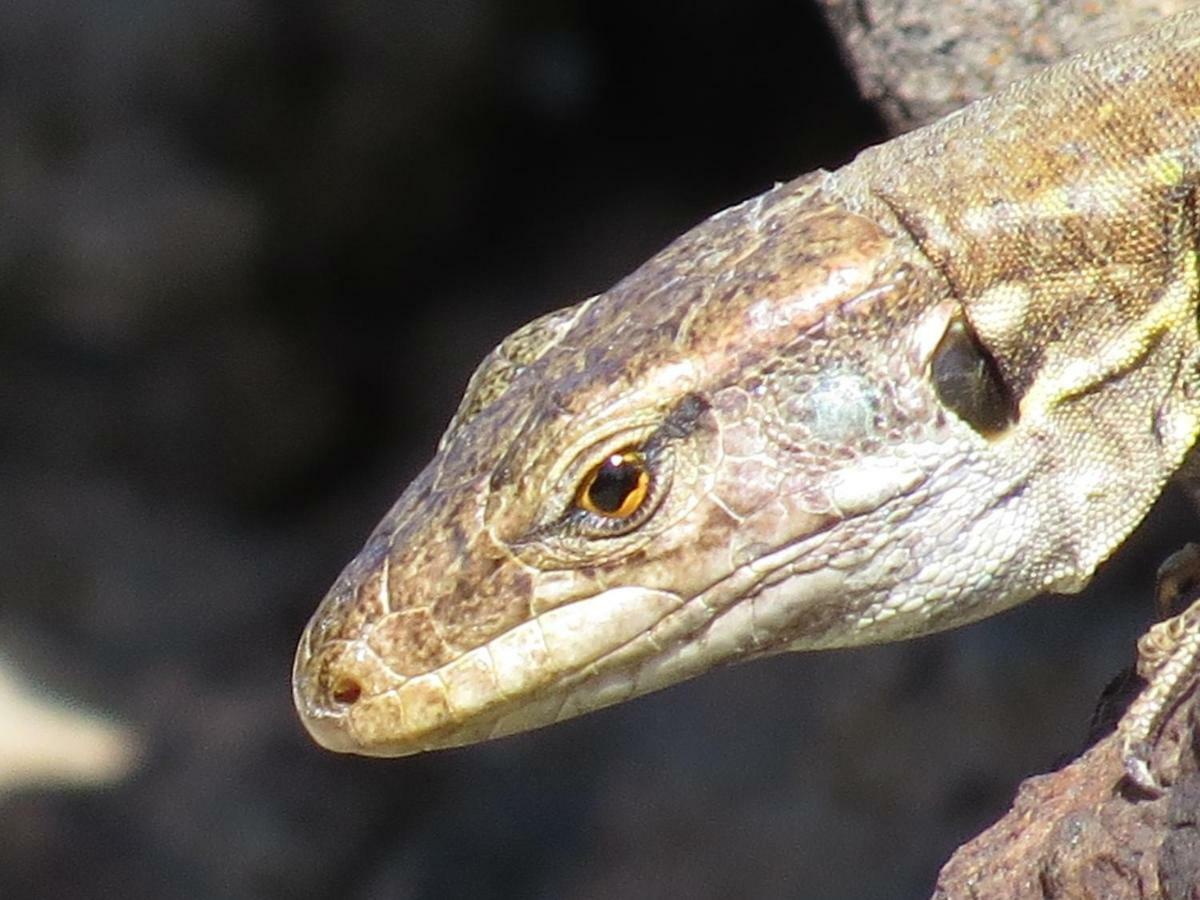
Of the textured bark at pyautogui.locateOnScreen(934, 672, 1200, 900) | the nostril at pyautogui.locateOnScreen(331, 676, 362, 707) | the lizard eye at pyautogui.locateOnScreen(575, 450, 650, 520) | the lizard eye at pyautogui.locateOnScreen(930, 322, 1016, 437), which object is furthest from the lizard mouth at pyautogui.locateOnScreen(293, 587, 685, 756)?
the textured bark at pyautogui.locateOnScreen(934, 672, 1200, 900)

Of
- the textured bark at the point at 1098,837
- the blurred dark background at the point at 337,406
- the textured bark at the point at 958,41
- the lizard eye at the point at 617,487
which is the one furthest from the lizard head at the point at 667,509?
the blurred dark background at the point at 337,406

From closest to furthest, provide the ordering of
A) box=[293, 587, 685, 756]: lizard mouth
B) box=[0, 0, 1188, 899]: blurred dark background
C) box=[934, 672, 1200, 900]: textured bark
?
box=[934, 672, 1200, 900]: textured bark
box=[293, 587, 685, 756]: lizard mouth
box=[0, 0, 1188, 899]: blurred dark background

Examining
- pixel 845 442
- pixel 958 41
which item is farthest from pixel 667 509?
pixel 958 41

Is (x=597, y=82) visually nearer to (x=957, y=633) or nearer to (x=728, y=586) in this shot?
(x=957, y=633)

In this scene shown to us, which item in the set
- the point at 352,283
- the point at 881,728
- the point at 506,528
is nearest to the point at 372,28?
the point at 352,283

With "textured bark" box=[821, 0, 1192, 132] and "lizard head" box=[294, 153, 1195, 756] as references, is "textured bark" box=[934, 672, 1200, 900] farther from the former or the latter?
"textured bark" box=[821, 0, 1192, 132]

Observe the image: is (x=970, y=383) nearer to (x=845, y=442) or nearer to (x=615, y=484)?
(x=845, y=442)

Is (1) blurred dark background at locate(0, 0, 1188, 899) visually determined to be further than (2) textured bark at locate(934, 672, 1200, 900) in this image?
Yes
